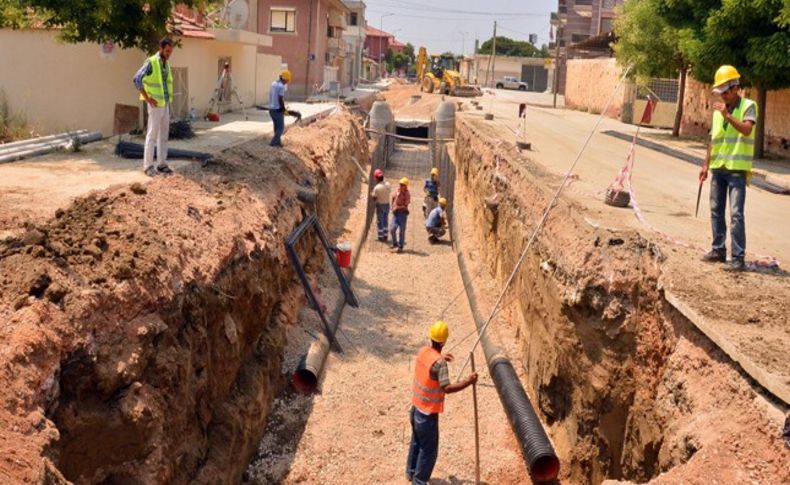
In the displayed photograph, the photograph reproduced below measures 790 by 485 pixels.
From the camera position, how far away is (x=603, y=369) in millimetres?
7664

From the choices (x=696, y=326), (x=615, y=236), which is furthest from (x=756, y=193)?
(x=696, y=326)

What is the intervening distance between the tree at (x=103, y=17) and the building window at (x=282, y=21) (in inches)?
1043

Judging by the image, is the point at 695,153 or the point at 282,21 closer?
the point at 695,153

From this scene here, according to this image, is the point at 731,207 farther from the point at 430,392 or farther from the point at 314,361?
the point at 314,361

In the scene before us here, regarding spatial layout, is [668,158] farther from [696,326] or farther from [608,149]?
[696,326]

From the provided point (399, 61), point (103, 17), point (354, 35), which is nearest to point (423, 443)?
point (103, 17)

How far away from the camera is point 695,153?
21703 millimetres

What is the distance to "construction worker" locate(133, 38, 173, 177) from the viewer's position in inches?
417

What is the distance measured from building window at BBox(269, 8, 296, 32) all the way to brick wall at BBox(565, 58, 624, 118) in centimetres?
1700

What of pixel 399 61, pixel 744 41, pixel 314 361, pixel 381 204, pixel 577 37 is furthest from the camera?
pixel 399 61

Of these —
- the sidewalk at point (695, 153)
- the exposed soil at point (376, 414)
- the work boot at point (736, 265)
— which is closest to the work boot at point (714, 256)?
the work boot at point (736, 265)

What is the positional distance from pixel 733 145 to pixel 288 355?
614 cm

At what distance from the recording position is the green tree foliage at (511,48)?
118m

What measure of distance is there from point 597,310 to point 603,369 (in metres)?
0.61
